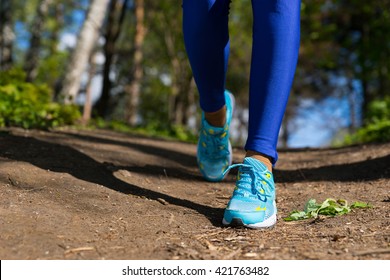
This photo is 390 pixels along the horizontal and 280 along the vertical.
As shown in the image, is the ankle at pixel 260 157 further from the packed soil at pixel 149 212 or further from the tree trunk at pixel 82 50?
the tree trunk at pixel 82 50

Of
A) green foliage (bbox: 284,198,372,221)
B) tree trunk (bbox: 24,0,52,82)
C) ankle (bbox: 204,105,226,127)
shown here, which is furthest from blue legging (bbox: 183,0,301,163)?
tree trunk (bbox: 24,0,52,82)

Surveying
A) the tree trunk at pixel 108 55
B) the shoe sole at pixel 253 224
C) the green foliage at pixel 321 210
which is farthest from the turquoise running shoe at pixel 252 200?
the tree trunk at pixel 108 55

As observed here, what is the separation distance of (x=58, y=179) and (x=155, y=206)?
503 millimetres

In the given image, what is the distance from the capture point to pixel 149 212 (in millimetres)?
2055

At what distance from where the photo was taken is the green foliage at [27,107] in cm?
431

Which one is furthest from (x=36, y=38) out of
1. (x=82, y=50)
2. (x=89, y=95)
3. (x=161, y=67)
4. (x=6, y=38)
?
(x=161, y=67)

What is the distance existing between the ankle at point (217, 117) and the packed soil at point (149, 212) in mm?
363

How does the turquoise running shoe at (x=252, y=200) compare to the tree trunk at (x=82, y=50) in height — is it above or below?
below

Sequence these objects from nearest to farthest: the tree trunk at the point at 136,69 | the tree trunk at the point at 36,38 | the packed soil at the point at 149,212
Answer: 1. the packed soil at the point at 149,212
2. the tree trunk at the point at 36,38
3. the tree trunk at the point at 136,69

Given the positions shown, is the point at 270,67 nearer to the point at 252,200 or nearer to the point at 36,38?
the point at 252,200

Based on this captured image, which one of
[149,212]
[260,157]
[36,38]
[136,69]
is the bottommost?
[149,212]

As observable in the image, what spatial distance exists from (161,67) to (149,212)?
2134 centimetres

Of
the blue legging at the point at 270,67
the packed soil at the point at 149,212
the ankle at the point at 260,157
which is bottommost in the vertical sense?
the packed soil at the point at 149,212

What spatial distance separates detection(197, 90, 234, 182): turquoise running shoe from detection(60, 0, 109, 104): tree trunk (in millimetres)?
4318
